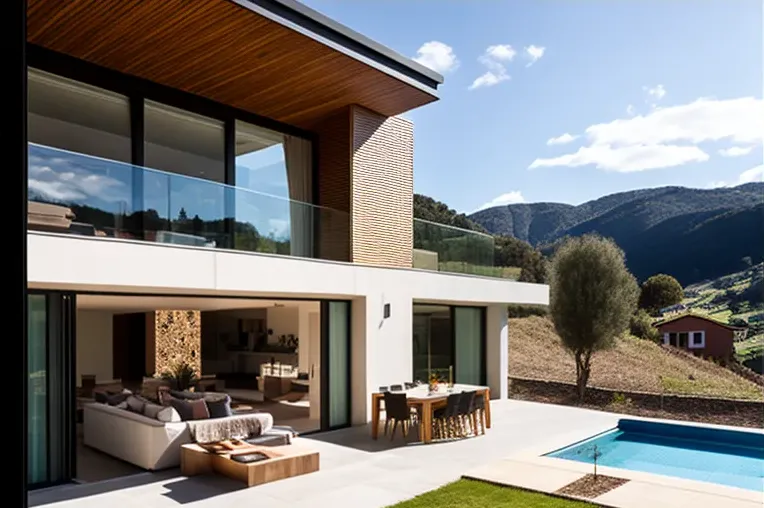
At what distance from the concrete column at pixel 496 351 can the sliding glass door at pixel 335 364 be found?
5.77 m

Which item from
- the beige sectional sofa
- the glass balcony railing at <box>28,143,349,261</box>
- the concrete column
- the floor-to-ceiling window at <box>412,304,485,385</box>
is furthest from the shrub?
the beige sectional sofa

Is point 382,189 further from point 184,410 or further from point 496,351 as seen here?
point 184,410

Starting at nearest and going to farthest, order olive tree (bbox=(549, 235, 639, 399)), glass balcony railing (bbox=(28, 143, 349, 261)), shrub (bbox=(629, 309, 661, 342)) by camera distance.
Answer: glass balcony railing (bbox=(28, 143, 349, 261)) < olive tree (bbox=(549, 235, 639, 399)) < shrub (bbox=(629, 309, 661, 342))

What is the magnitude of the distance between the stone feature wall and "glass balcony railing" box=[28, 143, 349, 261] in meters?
9.64

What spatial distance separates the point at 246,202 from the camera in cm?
1083

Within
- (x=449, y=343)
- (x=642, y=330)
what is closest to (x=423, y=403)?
(x=449, y=343)

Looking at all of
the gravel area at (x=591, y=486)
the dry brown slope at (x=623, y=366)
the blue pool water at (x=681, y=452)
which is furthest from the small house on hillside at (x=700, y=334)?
the gravel area at (x=591, y=486)

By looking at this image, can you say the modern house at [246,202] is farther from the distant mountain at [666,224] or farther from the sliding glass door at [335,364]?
the distant mountain at [666,224]

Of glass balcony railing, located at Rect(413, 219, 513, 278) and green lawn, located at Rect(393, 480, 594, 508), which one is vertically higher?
glass balcony railing, located at Rect(413, 219, 513, 278)

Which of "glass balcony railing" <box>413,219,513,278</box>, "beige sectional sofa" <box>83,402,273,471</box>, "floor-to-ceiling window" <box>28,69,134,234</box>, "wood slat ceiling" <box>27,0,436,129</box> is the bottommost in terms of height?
"beige sectional sofa" <box>83,402,273,471</box>

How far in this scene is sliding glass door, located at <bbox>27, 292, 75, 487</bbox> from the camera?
330 inches

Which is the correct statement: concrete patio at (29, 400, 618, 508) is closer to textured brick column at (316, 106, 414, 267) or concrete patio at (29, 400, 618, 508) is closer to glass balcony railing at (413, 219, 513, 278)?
textured brick column at (316, 106, 414, 267)

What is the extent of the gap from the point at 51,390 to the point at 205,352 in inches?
659
